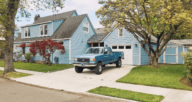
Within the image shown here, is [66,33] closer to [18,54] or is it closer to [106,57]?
[106,57]

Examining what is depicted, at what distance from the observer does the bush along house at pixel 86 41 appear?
17078 mm

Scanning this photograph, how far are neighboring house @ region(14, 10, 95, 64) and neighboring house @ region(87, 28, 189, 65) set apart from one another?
198 cm

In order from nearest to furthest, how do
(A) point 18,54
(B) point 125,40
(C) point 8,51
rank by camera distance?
1. (C) point 8,51
2. (B) point 125,40
3. (A) point 18,54

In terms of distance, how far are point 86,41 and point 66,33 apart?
302cm

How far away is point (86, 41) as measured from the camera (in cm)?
2080

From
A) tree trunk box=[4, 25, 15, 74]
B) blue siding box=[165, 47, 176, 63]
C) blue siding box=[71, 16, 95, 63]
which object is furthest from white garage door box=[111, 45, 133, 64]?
tree trunk box=[4, 25, 15, 74]

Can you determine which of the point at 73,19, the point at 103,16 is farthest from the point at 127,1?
the point at 73,19

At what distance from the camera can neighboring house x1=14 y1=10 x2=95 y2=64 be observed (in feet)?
61.3

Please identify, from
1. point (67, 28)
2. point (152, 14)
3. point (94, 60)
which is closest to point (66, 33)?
point (67, 28)

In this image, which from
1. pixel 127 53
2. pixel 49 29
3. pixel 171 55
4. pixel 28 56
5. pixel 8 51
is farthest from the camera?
pixel 28 56

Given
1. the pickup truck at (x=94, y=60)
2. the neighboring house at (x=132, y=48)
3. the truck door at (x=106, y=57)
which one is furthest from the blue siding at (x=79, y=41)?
the truck door at (x=106, y=57)

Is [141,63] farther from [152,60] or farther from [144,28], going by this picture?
[144,28]

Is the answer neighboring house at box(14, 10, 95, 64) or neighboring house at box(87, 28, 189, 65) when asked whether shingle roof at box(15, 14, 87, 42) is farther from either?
neighboring house at box(87, 28, 189, 65)

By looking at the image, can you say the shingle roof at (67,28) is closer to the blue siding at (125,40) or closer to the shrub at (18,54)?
the blue siding at (125,40)
